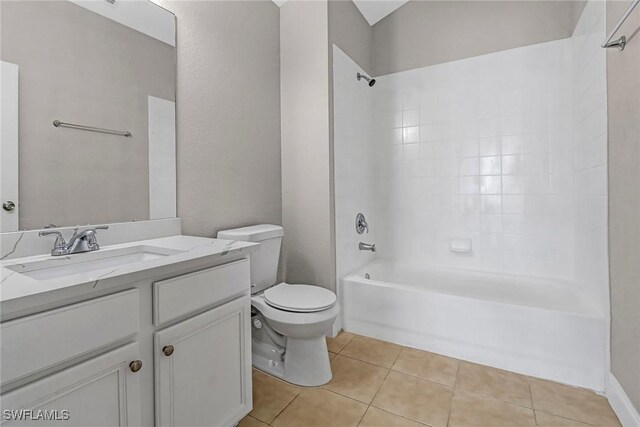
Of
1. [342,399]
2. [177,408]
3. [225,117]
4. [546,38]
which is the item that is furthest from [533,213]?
[177,408]

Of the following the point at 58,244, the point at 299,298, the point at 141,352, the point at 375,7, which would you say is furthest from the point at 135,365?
the point at 375,7

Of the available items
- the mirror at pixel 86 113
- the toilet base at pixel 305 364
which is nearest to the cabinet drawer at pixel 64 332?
the mirror at pixel 86 113

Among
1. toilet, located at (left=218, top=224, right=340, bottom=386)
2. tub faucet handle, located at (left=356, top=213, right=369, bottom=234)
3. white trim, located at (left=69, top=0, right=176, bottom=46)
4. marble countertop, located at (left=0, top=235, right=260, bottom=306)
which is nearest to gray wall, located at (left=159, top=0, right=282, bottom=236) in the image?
white trim, located at (left=69, top=0, right=176, bottom=46)

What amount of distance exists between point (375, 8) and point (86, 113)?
244 cm

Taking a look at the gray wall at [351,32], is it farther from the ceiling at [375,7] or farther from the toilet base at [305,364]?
the toilet base at [305,364]

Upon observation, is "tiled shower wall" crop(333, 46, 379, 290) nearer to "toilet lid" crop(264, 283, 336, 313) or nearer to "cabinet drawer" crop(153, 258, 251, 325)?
"toilet lid" crop(264, 283, 336, 313)

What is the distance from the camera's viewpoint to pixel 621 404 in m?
1.41

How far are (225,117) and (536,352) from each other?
7.46 ft

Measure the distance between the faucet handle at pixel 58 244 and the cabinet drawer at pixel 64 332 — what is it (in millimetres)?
475

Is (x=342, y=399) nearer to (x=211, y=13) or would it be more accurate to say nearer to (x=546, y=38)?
(x=211, y=13)

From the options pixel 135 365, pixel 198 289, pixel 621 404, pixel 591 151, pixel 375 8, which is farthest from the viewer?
pixel 375 8

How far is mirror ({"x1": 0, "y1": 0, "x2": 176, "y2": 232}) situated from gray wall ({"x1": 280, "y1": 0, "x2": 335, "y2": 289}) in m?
0.89

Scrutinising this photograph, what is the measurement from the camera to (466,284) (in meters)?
2.46

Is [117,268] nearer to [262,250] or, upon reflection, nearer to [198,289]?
[198,289]
